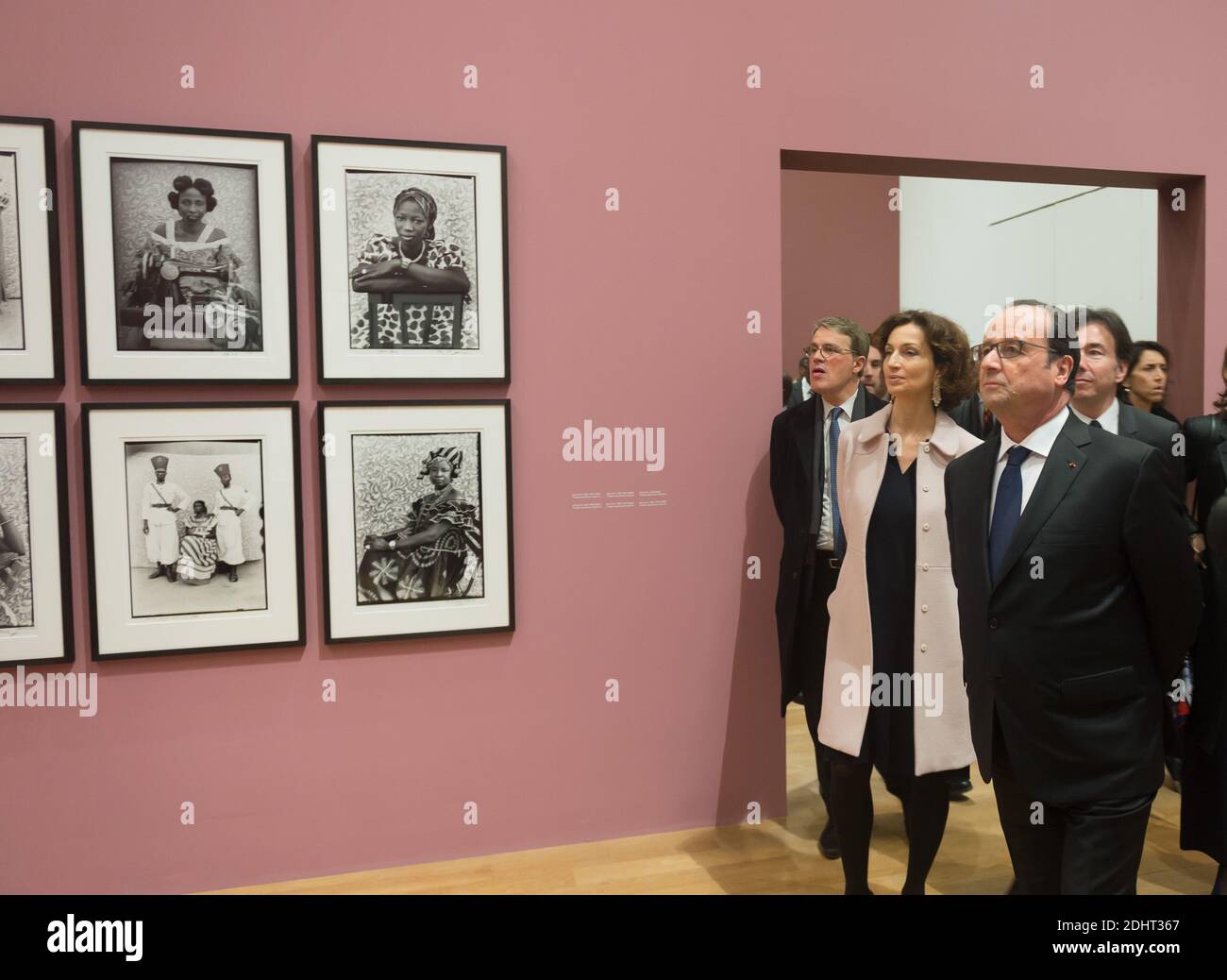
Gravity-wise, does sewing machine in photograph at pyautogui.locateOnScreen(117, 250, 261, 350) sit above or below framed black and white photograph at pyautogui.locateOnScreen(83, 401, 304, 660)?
above

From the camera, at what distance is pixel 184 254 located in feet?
9.40

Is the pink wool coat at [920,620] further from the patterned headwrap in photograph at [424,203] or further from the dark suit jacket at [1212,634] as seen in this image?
the patterned headwrap in photograph at [424,203]

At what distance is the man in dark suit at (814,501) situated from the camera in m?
3.15

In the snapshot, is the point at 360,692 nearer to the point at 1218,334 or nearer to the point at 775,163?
the point at 775,163

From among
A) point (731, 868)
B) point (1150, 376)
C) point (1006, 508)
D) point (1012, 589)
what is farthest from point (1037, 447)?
point (1150, 376)

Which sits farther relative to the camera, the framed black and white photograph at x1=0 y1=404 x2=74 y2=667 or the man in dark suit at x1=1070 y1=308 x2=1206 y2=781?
the man in dark suit at x1=1070 y1=308 x2=1206 y2=781

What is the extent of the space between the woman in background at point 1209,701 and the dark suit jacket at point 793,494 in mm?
1012

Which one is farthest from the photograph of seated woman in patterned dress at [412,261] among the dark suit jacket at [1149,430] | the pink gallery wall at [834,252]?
the pink gallery wall at [834,252]

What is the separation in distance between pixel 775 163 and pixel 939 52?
83cm

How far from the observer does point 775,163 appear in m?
3.41

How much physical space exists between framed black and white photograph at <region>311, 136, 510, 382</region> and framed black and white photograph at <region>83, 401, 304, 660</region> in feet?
1.13

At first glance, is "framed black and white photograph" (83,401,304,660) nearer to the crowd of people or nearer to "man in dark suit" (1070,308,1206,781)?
→ the crowd of people

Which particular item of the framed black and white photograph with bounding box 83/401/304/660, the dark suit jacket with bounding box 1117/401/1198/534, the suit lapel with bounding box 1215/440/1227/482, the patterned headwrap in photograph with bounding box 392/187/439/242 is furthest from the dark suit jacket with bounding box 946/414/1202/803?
the framed black and white photograph with bounding box 83/401/304/660

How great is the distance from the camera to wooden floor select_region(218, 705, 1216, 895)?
9.82 ft
